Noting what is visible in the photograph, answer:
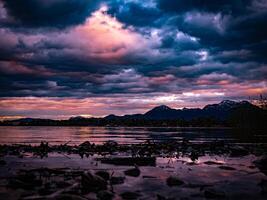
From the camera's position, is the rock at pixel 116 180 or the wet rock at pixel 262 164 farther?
the wet rock at pixel 262 164

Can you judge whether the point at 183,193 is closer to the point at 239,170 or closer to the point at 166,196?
the point at 166,196

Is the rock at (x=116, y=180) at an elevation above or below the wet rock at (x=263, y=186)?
above

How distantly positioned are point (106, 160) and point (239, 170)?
1294 cm

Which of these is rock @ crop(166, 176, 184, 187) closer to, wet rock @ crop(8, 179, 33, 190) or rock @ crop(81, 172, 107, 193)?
rock @ crop(81, 172, 107, 193)

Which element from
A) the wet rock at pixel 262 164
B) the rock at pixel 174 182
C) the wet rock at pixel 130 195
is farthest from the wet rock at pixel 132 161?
the wet rock at pixel 130 195

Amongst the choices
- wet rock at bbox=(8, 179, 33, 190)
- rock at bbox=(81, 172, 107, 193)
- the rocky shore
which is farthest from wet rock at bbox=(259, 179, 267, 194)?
wet rock at bbox=(8, 179, 33, 190)

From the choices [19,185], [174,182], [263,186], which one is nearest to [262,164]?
[263,186]

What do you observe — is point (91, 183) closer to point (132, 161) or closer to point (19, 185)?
point (19, 185)

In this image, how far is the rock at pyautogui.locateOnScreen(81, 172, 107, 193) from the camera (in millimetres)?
19875

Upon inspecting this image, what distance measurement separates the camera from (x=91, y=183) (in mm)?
20188

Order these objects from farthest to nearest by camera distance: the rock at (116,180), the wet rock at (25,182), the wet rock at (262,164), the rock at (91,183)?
the wet rock at (262,164), the rock at (116,180), the wet rock at (25,182), the rock at (91,183)

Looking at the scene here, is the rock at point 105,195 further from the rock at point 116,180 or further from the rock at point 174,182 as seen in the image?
the rock at point 174,182

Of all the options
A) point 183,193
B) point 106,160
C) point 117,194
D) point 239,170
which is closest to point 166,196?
point 183,193

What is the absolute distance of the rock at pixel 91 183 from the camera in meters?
19.9
